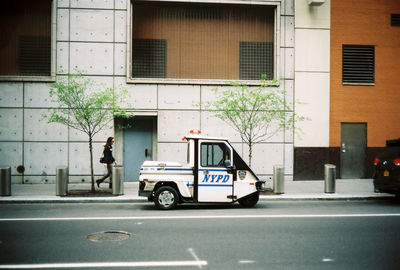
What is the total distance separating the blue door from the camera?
1584cm

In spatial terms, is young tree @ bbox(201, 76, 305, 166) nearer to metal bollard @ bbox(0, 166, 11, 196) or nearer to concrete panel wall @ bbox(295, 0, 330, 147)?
concrete panel wall @ bbox(295, 0, 330, 147)

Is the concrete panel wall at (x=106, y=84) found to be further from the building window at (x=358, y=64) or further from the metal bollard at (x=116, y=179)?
the building window at (x=358, y=64)

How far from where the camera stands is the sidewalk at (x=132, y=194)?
37.5 feet

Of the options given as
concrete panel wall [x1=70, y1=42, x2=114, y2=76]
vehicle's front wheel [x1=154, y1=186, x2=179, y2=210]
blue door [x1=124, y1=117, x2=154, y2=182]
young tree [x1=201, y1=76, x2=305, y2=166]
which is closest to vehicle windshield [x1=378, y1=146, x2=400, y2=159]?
young tree [x1=201, y1=76, x2=305, y2=166]

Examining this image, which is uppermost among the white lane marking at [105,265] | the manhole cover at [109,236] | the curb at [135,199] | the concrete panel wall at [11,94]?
the concrete panel wall at [11,94]

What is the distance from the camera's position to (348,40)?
16.8 m

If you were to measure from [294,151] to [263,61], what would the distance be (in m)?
4.35

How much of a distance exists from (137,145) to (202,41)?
5.52m

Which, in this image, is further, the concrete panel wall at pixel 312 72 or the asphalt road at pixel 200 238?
the concrete panel wall at pixel 312 72

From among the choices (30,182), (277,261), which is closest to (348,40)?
(277,261)

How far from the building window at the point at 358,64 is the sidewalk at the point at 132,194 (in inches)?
192

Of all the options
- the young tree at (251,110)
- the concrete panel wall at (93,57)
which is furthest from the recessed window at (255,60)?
the concrete panel wall at (93,57)

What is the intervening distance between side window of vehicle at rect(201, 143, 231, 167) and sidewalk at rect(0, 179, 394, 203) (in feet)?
9.25

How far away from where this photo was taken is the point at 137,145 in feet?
52.3
